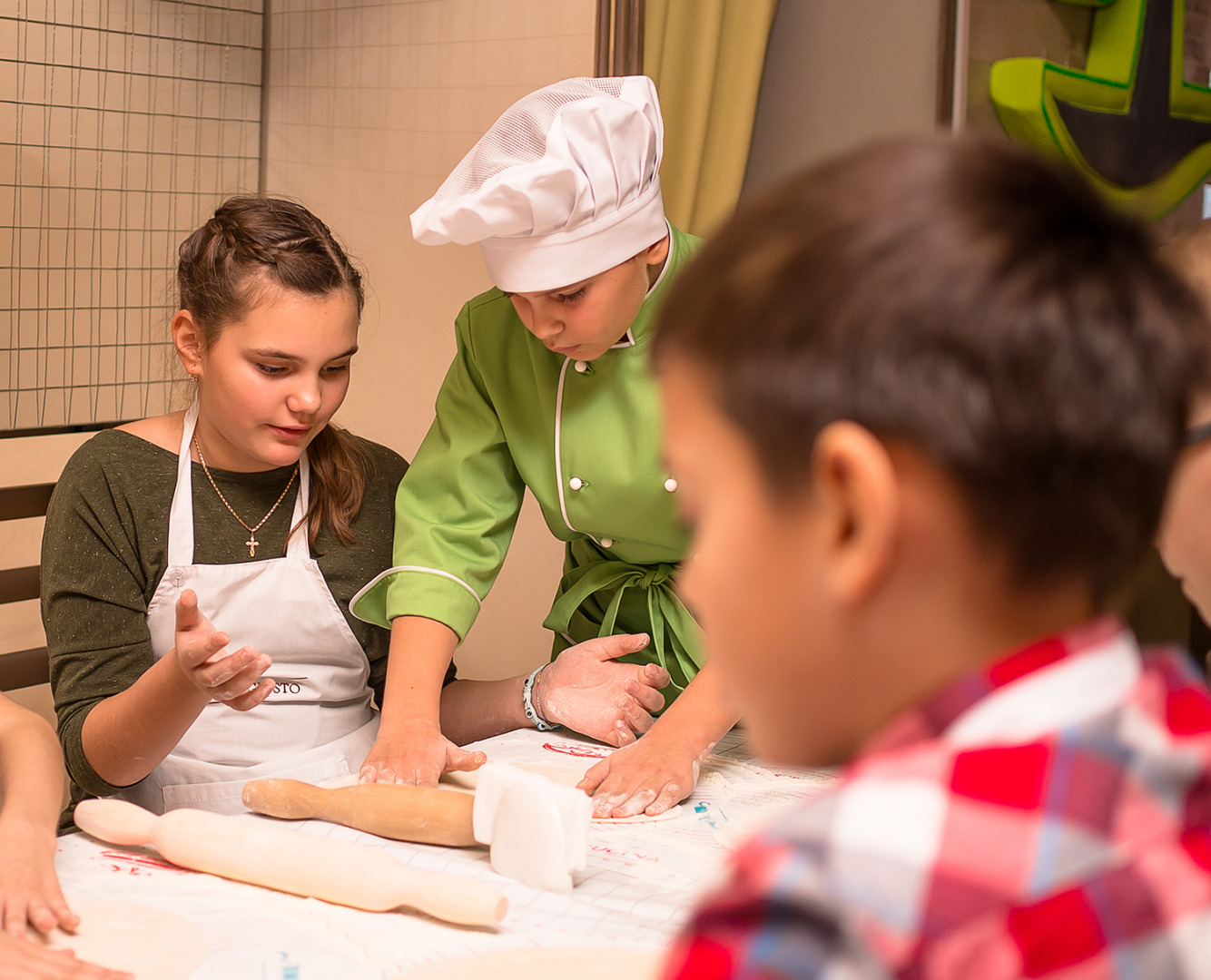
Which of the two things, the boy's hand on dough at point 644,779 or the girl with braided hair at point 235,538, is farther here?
the girl with braided hair at point 235,538

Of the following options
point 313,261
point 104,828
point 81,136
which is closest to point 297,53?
point 81,136

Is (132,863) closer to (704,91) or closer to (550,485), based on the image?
(550,485)

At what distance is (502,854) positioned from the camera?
0.80 meters

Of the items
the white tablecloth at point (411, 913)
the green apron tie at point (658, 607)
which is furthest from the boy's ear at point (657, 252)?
the white tablecloth at point (411, 913)

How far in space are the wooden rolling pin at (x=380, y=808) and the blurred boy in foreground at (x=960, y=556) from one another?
550 mm

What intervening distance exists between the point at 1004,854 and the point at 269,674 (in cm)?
106

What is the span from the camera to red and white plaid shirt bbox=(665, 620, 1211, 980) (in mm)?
295

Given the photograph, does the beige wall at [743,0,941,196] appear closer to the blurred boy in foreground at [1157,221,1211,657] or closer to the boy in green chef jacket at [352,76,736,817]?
the boy in green chef jacket at [352,76,736,817]

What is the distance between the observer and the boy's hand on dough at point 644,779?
3.06ft

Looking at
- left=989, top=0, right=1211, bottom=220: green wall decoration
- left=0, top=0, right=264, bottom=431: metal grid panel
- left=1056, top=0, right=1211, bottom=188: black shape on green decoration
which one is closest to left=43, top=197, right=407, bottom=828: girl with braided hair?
left=0, top=0, right=264, bottom=431: metal grid panel

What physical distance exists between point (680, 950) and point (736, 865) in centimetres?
3

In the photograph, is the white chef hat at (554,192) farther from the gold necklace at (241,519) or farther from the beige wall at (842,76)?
the beige wall at (842,76)

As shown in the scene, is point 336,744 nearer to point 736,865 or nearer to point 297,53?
point 736,865

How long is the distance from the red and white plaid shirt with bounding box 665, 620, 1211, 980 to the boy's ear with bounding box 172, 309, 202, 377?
1.11 meters
